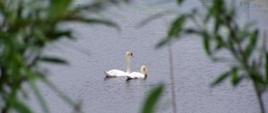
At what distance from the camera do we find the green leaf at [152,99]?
66 centimetres

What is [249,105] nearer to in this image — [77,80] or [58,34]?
[77,80]

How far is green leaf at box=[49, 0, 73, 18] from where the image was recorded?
672 mm

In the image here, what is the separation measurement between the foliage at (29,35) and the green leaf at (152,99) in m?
0.07

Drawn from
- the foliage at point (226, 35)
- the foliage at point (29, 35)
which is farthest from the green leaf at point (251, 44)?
the foliage at point (29, 35)

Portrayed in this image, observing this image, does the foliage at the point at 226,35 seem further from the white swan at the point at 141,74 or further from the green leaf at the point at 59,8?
the white swan at the point at 141,74

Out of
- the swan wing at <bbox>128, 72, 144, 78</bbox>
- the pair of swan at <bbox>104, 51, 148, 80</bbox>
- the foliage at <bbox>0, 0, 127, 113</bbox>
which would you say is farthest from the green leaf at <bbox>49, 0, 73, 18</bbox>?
the swan wing at <bbox>128, 72, 144, 78</bbox>

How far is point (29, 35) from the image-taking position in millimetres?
725

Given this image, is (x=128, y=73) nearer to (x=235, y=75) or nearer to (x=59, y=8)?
(x=235, y=75)

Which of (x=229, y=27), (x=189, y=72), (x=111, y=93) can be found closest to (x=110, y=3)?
(x=229, y=27)

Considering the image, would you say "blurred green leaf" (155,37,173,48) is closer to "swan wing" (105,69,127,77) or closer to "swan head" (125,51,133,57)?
"swan wing" (105,69,127,77)

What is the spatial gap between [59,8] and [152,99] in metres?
0.12

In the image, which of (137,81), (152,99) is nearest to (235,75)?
(152,99)

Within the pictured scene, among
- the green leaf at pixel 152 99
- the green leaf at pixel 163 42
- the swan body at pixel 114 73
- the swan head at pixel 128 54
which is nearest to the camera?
the green leaf at pixel 152 99

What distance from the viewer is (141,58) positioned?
7719mm
